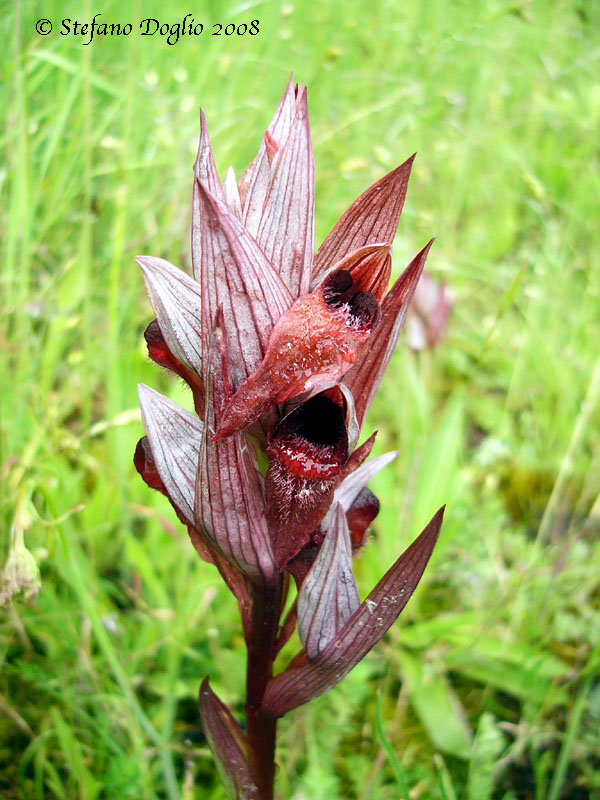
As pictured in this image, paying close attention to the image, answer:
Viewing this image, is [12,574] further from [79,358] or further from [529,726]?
[529,726]

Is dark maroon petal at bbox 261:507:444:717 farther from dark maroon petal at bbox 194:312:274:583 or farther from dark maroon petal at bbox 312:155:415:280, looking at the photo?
dark maroon petal at bbox 312:155:415:280

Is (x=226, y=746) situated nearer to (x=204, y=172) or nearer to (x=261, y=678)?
(x=261, y=678)

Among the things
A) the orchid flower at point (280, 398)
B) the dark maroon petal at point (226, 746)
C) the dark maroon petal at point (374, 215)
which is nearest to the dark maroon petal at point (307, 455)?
the orchid flower at point (280, 398)

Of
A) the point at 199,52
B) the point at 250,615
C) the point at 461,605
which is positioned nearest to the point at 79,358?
the point at 250,615

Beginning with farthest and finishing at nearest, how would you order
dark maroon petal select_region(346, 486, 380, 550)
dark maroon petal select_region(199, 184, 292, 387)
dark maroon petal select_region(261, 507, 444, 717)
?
dark maroon petal select_region(346, 486, 380, 550) < dark maroon petal select_region(261, 507, 444, 717) < dark maroon petal select_region(199, 184, 292, 387)

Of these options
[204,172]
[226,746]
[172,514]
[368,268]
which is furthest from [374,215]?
[172,514]

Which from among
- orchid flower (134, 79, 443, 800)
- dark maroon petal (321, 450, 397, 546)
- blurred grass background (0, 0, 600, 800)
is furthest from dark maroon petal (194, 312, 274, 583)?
blurred grass background (0, 0, 600, 800)
